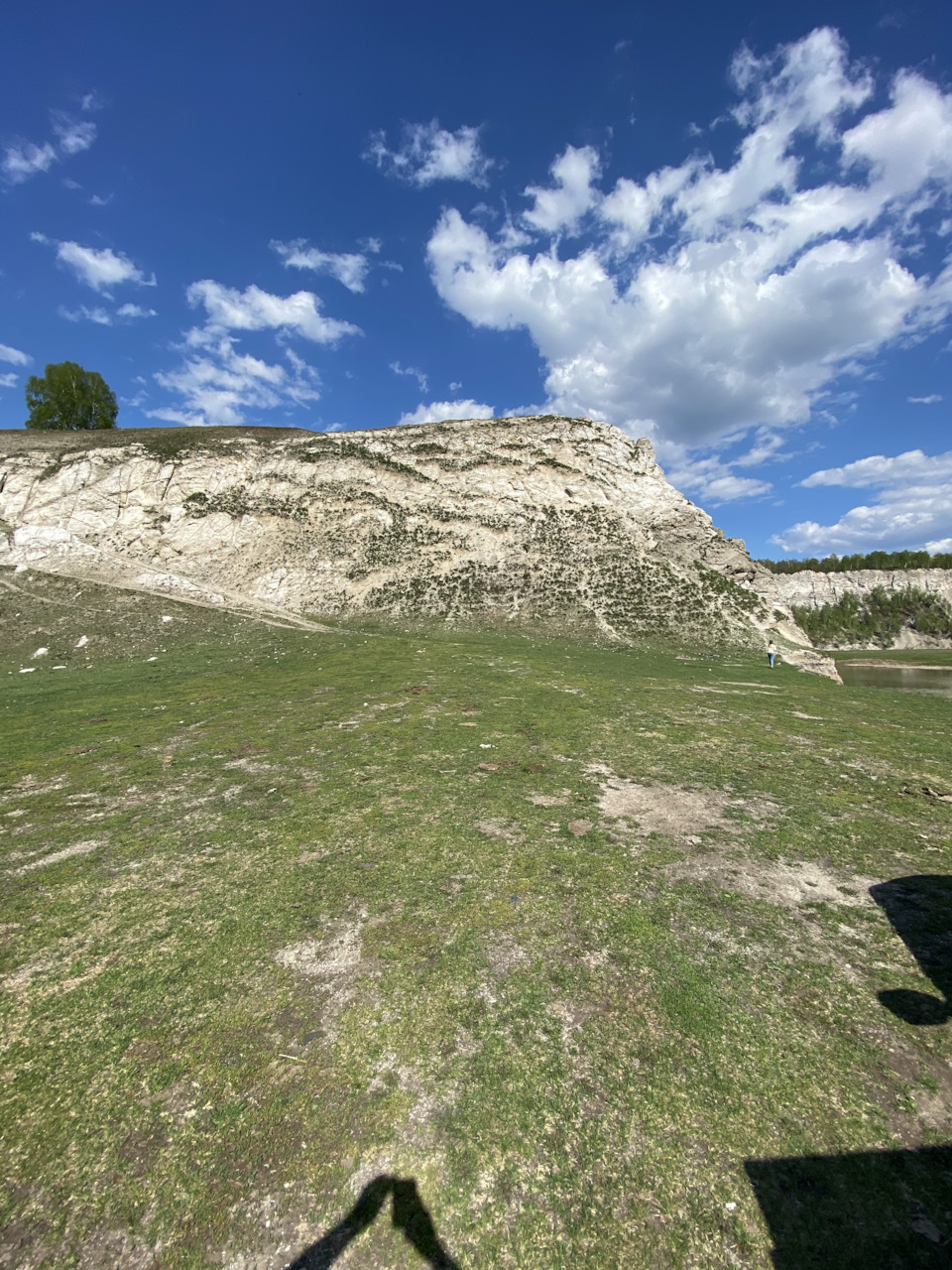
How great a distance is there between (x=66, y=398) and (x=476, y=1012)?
91083 mm

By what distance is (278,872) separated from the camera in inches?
287

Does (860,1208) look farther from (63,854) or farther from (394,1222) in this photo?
(63,854)

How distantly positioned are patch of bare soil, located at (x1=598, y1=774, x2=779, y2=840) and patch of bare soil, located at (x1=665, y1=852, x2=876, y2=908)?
0.88 m

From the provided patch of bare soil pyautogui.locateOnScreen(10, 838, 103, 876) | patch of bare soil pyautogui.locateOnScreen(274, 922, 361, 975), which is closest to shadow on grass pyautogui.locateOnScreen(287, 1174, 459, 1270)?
patch of bare soil pyautogui.locateOnScreen(274, 922, 361, 975)

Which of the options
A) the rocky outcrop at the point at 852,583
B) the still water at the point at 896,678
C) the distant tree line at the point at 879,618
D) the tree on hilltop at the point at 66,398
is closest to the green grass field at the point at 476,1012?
the still water at the point at 896,678

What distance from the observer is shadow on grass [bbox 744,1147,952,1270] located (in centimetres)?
316

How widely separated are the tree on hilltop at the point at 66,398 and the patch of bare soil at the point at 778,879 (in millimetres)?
Result: 86284

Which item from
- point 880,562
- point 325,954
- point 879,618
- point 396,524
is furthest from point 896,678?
point 880,562

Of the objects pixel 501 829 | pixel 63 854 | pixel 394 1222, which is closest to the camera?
pixel 394 1222

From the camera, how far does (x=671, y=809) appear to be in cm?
944

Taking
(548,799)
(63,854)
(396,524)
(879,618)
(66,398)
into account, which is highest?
(66,398)

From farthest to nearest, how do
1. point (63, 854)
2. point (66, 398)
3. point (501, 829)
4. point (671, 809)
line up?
point (66, 398), point (671, 809), point (501, 829), point (63, 854)

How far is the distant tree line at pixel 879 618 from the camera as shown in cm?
8638

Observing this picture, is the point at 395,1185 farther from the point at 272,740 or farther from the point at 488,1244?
the point at 272,740
